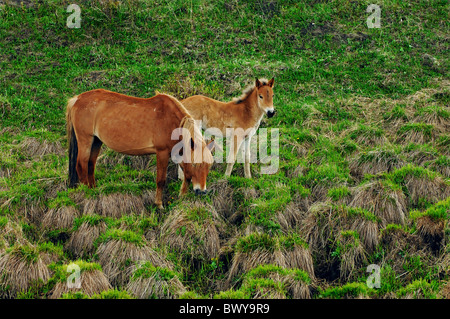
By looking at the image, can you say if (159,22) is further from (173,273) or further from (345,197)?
(173,273)

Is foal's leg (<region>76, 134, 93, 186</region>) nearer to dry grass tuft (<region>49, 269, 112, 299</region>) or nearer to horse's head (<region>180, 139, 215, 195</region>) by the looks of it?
horse's head (<region>180, 139, 215, 195</region>)

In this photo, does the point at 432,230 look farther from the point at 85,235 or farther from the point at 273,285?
the point at 85,235

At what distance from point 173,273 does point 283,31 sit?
10.7 meters

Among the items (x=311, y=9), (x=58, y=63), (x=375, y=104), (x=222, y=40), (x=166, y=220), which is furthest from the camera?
(x=311, y=9)

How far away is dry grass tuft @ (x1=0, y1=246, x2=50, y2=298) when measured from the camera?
7.14m

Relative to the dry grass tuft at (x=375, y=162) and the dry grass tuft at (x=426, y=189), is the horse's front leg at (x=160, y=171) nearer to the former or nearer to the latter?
the dry grass tuft at (x=375, y=162)

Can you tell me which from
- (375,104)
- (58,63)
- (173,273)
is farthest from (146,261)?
(58,63)

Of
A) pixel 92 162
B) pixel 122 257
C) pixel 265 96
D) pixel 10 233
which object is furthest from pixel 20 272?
pixel 265 96

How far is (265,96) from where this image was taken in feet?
33.9

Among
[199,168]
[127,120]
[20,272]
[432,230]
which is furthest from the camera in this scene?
[127,120]

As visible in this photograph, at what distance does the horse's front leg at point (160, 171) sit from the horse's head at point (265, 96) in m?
2.55

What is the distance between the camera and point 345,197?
29.7 feet

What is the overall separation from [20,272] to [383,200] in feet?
20.8

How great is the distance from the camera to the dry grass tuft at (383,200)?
8672 mm
